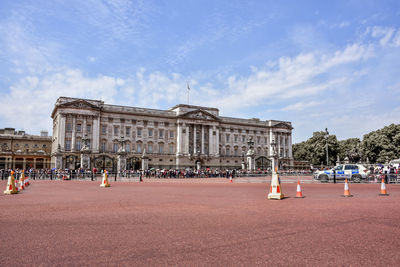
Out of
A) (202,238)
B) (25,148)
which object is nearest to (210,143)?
→ (25,148)

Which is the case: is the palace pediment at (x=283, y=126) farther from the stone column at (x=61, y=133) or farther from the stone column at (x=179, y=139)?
the stone column at (x=61, y=133)

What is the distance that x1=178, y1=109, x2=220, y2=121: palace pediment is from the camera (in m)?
77.1

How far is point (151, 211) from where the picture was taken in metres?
10.3

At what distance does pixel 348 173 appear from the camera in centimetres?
2917

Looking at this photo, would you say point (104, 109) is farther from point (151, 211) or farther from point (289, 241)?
point (289, 241)

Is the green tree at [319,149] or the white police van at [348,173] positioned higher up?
the green tree at [319,149]

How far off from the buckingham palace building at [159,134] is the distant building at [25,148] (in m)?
6.54

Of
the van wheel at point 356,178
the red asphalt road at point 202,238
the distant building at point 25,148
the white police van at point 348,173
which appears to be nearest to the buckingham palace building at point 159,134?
the distant building at point 25,148

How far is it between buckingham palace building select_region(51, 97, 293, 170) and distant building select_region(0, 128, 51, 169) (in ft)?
A: 21.5

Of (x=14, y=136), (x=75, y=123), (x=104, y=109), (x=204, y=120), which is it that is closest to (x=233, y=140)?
(x=204, y=120)

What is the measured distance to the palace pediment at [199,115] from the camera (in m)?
77.1

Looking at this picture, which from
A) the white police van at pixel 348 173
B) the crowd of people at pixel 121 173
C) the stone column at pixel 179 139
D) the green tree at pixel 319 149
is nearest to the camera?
the white police van at pixel 348 173

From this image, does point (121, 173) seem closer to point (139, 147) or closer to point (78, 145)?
point (78, 145)

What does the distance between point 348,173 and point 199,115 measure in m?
52.1
